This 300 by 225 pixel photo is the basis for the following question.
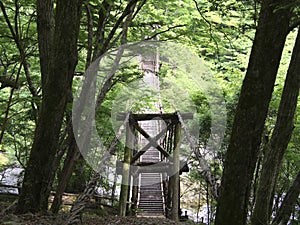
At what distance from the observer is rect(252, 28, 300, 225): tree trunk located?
9.77 ft

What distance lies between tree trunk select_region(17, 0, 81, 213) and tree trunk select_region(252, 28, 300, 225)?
5.93 feet

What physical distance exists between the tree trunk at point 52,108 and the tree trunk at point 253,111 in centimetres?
145

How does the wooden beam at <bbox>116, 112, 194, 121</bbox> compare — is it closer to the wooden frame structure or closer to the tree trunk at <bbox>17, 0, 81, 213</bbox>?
the wooden frame structure

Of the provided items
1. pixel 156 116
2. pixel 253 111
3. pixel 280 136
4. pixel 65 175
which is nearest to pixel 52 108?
pixel 65 175

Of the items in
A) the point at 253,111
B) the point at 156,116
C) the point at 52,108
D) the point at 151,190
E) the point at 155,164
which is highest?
the point at 253,111

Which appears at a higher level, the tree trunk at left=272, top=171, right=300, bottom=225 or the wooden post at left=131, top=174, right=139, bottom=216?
the tree trunk at left=272, top=171, right=300, bottom=225

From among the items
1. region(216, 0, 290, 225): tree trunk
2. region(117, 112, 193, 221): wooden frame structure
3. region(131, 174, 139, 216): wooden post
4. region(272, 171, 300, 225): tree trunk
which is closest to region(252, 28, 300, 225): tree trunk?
region(272, 171, 300, 225): tree trunk

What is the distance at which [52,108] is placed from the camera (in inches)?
110

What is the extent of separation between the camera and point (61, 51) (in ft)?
9.17

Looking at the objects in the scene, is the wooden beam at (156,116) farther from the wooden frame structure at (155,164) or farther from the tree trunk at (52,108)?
the tree trunk at (52,108)

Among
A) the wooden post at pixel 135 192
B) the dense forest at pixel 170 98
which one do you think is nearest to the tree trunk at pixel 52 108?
the dense forest at pixel 170 98

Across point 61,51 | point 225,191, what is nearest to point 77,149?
point 61,51

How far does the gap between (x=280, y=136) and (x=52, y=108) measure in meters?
1.93

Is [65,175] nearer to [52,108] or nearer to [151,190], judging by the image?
[52,108]
